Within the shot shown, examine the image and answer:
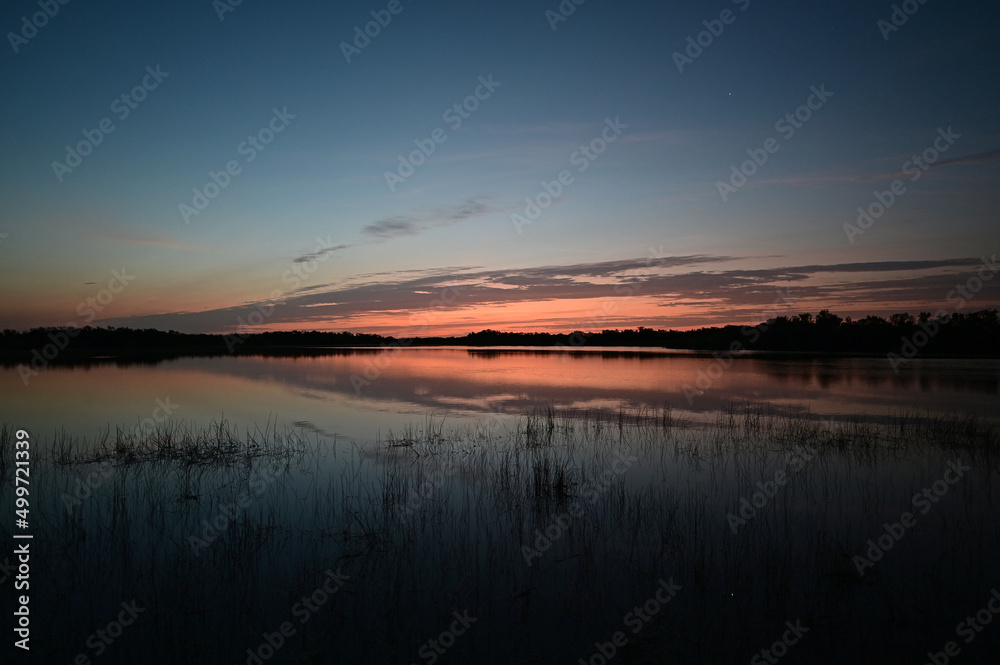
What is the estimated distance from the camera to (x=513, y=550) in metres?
6.08

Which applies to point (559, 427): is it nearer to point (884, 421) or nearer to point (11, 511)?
point (884, 421)

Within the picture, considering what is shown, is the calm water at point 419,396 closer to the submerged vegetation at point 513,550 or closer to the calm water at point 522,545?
the calm water at point 522,545

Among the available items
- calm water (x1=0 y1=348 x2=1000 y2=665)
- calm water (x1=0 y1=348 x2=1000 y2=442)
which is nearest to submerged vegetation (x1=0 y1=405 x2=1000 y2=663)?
calm water (x1=0 y1=348 x2=1000 y2=665)

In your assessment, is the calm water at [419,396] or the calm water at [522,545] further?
the calm water at [419,396]

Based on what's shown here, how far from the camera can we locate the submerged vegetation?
14.1 feet

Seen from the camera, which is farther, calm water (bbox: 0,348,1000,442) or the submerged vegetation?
calm water (bbox: 0,348,1000,442)

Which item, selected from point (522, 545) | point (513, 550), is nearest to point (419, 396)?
point (522, 545)

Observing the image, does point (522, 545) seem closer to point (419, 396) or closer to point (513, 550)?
point (513, 550)

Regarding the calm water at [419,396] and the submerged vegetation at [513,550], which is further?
the calm water at [419,396]

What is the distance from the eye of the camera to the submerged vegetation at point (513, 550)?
430 centimetres

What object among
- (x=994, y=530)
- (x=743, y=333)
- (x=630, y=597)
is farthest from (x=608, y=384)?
(x=743, y=333)

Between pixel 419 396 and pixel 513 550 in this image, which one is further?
pixel 419 396

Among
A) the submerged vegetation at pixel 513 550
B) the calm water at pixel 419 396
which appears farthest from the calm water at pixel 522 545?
the calm water at pixel 419 396

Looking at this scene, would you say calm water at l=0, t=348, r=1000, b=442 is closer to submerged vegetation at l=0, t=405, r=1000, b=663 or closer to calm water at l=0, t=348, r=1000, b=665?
calm water at l=0, t=348, r=1000, b=665
